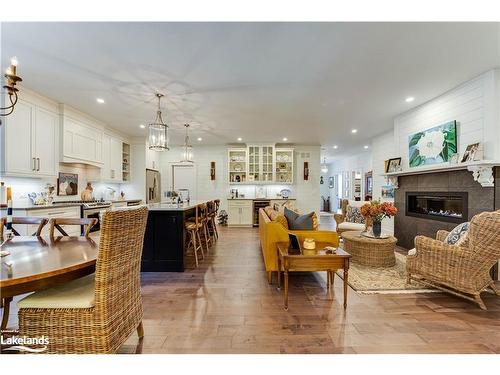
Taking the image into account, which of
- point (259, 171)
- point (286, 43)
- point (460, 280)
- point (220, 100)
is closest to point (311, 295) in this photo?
point (460, 280)

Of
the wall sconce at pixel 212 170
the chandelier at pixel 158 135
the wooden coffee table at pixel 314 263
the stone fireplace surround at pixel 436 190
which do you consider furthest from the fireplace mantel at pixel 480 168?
the wall sconce at pixel 212 170

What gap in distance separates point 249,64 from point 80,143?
4201mm

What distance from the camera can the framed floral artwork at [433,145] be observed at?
372 cm

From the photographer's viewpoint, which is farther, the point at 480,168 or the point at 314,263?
the point at 480,168

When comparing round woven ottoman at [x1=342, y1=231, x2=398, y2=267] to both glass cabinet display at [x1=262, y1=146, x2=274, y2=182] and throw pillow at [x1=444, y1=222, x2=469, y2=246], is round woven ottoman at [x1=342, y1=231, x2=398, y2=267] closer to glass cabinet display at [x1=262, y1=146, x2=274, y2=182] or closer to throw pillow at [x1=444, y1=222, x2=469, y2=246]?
throw pillow at [x1=444, y1=222, x2=469, y2=246]

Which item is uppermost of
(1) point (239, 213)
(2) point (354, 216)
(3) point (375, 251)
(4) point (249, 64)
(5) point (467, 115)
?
(4) point (249, 64)

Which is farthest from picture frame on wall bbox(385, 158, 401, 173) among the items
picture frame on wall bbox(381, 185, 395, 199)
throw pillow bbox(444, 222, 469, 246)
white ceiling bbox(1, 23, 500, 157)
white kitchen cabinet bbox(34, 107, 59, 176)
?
white kitchen cabinet bbox(34, 107, 59, 176)

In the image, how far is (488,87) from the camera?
3.13 m

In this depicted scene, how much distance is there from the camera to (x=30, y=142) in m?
3.87

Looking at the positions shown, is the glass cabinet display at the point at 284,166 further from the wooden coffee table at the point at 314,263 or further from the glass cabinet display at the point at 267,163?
the wooden coffee table at the point at 314,263

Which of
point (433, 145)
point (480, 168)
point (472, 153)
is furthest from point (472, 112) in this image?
point (480, 168)

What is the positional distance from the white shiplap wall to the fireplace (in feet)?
2.55

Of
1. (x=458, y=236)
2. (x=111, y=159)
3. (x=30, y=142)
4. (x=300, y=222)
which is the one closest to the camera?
(x=458, y=236)

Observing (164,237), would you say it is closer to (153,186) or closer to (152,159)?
(153,186)
